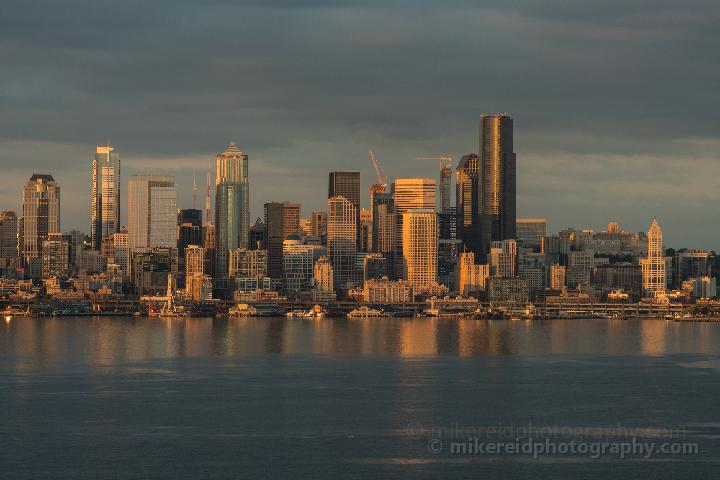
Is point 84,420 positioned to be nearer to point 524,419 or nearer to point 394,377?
point 524,419

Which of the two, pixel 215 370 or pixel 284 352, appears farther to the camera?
pixel 284 352

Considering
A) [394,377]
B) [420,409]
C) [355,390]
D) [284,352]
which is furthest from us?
[284,352]

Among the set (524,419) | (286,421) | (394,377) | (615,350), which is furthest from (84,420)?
(615,350)

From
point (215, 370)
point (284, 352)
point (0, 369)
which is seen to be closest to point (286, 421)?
point (215, 370)

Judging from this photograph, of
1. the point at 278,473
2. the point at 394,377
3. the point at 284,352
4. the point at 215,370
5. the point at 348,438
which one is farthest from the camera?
the point at 284,352

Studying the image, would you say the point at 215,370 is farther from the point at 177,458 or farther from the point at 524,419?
the point at 177,458

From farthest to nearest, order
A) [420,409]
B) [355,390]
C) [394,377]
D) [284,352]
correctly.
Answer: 1. [284,352]
2. [394,377]
3. [355,390]
4. [420,409]
